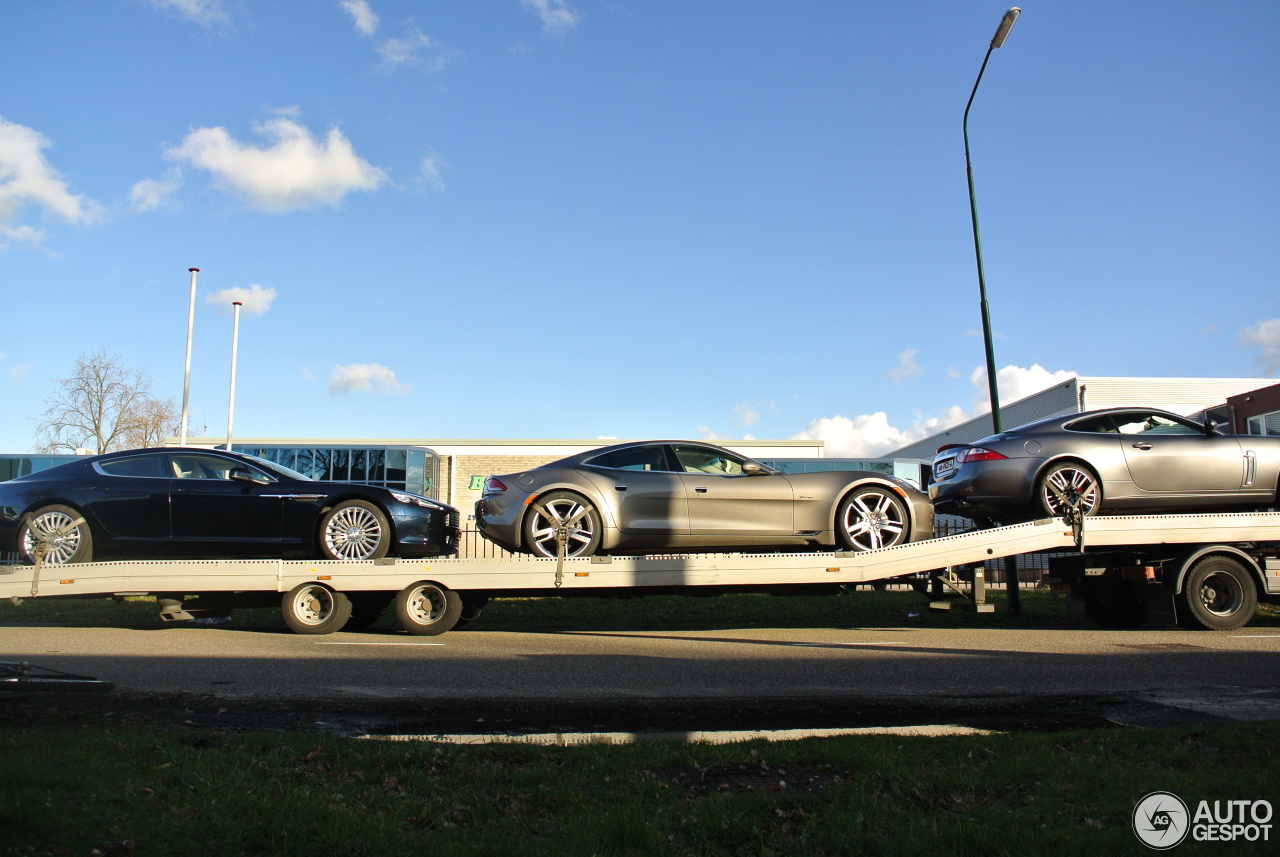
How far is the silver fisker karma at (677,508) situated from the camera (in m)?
9.08

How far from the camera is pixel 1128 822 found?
3.40m

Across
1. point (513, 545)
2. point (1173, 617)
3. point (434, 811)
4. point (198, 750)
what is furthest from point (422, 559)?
point (1173, 617)

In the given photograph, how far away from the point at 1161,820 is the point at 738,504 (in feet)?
19.2

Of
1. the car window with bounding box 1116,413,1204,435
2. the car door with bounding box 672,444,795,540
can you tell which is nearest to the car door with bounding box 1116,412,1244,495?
the car window with bounding box 1116,413,1204,435

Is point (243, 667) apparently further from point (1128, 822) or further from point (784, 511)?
point (1128, 822)

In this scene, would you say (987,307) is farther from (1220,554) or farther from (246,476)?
(246,476)

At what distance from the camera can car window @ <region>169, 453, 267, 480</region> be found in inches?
371

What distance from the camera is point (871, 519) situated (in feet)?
30.5

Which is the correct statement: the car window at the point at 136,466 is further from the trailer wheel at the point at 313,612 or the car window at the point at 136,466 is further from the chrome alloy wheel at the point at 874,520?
the chrome alloy wheel at the point at 874,520

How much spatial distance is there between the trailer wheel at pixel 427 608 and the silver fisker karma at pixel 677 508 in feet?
2.59

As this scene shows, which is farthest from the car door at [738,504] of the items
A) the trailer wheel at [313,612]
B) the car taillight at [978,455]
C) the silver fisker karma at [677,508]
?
the trailer wheel at [313,612]

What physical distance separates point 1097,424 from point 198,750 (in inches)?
367

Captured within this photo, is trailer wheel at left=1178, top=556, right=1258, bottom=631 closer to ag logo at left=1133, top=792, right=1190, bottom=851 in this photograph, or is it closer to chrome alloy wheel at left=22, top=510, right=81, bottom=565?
ag logo at left=1133, top=792, right=1190, bottom=851

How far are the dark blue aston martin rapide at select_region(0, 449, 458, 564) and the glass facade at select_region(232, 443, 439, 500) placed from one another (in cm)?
1658
